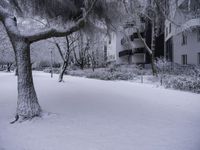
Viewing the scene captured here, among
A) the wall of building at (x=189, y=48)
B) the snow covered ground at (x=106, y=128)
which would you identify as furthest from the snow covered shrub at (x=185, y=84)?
the wall of building at (x=189, y=48)

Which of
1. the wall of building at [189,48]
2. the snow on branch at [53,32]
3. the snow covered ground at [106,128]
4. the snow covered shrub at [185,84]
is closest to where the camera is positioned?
the snow covered ground at [106,128]

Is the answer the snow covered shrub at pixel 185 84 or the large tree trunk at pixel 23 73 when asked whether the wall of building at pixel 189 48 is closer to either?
the snow covered shrub at pixel 185 84

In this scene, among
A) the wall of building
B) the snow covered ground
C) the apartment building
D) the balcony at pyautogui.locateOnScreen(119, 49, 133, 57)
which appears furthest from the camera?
the balcony at pyautogui.locateOnScreen(119, 49, 133, 57)

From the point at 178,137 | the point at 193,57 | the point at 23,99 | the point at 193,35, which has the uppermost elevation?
the point at 193,35

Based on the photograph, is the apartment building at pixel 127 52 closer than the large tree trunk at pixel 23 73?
No

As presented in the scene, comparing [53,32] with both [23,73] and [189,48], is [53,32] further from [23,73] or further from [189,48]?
[189,48]

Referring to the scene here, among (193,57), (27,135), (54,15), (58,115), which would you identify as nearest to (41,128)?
(27,135)

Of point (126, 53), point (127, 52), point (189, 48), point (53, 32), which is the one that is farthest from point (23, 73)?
point (126, 53)

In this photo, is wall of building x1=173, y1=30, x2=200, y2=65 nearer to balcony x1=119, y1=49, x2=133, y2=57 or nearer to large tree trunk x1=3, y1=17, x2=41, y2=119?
balcony x1=119, y1=49, x2=133, y2=57

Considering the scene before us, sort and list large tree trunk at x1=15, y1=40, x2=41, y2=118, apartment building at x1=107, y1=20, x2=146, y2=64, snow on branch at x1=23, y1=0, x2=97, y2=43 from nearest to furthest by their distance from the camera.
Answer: large tree trunk at x1=15, y1=40, x2=41, y2=118
snow on branch at x1=23, y1=0, x2=97, y2=43
apartment building at x1=107, y1=20, x2=146, y2=64

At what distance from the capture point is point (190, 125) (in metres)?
5.79

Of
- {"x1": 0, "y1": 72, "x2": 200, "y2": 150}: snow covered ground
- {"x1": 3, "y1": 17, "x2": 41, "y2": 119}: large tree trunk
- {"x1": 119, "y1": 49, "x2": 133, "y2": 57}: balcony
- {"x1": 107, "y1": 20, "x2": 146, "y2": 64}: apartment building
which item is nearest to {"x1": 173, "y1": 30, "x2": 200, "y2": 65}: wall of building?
{"x1": 107, "y1": 20, "x2": 146, "y2": 64}: apartment building

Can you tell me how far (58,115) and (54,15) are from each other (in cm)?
315

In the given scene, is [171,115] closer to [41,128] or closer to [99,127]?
[99,127]
